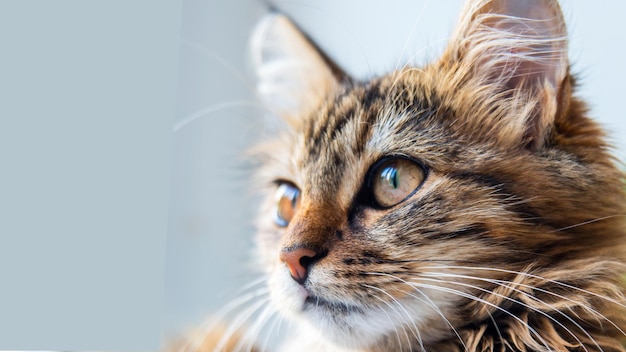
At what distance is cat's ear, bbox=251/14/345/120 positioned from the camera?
4.18ft

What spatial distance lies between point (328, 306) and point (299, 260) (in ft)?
0.25

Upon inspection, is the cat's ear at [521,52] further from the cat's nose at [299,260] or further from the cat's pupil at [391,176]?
the cat's nose at [299,260]

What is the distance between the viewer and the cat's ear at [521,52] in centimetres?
85

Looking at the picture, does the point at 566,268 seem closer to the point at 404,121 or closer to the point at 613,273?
the point at 613,273

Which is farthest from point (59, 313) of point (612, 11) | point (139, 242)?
point (612, 11)

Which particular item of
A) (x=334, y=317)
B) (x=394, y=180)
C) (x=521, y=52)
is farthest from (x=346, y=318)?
(x=521, y=52)

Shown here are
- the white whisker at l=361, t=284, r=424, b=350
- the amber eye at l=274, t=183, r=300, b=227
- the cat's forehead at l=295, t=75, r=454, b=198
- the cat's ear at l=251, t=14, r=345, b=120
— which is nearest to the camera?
the white whisker at l=361, t=284, r=424, b=350

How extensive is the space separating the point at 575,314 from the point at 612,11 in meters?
0.56

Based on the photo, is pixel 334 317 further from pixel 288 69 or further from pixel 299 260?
pixel 288 69

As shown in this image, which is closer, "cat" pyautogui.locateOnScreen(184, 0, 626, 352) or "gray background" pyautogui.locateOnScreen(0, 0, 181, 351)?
"cat" pyautogui.locateOnScreen(184, 0, 626, 352)

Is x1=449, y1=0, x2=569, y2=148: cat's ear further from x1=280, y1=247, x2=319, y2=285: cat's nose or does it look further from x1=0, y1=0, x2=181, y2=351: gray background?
x1=0, y1=0, x2=181, y2=351: gray background

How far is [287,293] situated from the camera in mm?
895

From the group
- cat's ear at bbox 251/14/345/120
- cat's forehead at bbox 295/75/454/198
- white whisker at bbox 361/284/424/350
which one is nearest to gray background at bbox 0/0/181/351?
cat's ear at bbox 251/14/345/120

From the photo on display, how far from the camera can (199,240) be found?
1718 mm
